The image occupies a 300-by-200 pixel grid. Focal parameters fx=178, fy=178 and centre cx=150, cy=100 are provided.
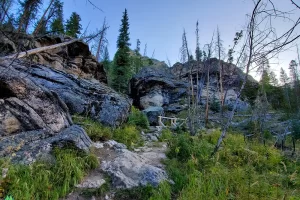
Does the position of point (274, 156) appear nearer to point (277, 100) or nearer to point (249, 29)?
point (249, 29)

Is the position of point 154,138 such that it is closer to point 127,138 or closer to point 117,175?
point 127,138

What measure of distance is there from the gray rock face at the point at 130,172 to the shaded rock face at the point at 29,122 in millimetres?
927

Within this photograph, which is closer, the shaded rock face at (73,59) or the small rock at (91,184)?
the small rock at (91,184)

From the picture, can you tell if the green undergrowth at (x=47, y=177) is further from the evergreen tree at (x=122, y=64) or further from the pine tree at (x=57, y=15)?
the evergreen tree at (x=122, y=64)

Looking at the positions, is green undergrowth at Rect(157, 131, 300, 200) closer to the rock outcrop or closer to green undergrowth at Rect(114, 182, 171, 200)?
green undergrowth at Rect(114, 182, 171, 200)

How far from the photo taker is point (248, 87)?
25359 millimetres

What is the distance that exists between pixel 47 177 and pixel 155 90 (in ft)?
65.6

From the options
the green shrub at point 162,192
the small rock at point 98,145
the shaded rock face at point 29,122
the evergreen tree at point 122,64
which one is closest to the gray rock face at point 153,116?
the small rock at point 98,145

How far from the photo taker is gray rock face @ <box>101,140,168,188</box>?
389cm

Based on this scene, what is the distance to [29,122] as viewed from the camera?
4.92 meters

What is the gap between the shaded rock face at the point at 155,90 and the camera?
2252cm

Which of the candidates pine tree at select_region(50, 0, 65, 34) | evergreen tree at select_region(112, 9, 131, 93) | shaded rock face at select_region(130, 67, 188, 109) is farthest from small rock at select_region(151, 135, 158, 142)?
evergreen tree at select_region(112, 9, 131, 93)

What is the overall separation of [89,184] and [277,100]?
31.8 m

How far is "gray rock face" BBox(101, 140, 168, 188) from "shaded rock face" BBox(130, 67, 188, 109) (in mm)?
17484
